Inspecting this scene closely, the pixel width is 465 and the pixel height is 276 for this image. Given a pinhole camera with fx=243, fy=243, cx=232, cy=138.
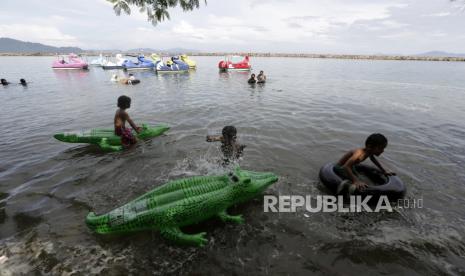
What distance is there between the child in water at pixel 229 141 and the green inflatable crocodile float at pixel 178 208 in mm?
2092

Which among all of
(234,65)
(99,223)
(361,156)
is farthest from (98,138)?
(234,65)

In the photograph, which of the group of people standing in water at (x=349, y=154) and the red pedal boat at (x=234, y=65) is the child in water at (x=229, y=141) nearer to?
the group of people standing in water at (x=349, y=154)

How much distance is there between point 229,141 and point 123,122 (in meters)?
4.16

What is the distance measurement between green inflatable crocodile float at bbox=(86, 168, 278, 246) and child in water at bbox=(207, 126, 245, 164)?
2092 millimetres

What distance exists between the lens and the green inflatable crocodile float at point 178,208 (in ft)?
13.6

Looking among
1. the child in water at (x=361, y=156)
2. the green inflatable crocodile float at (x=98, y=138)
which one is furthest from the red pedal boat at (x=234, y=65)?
the child in water at (x=361, y=156)

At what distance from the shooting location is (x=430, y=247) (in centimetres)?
462

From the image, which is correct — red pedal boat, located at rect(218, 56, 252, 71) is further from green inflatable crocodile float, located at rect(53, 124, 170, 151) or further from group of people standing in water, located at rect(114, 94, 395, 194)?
group of people standing in water, located at rect(114, 94, 395, 194)

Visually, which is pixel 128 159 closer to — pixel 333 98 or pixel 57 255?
pixel 57 255

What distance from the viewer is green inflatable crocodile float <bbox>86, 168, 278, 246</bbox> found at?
4145 mm

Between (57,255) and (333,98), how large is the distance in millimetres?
19442

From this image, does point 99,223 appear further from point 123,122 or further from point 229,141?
point 123,122

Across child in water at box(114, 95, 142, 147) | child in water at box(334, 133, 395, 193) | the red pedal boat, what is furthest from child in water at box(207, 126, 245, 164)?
the red pedal boat

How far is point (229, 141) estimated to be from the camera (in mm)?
7234
